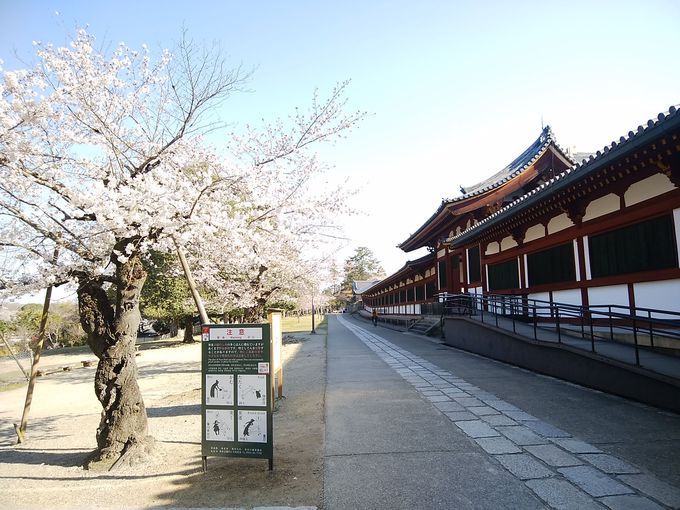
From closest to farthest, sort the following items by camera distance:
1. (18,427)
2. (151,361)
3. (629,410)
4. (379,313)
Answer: (629,410)
(18,427)
(151,361)
(379,313)

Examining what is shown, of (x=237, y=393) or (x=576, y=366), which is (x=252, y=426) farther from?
(x=576, y=366)

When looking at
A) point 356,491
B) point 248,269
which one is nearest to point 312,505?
point 356,491

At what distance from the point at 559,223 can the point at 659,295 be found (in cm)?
368

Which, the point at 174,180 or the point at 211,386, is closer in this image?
the point at 211,386

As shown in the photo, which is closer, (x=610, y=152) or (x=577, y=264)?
(x=610, y=152)

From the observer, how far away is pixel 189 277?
6375 millimetres

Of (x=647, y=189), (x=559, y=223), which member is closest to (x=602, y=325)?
(x=647, y=189)

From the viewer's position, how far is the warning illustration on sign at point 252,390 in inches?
188

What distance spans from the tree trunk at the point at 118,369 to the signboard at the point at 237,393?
138 cm

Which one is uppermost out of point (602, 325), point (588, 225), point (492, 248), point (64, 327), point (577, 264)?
point (492, 248)

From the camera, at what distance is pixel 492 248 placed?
50.9 ft

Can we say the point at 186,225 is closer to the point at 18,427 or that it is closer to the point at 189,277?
the point at 189,277

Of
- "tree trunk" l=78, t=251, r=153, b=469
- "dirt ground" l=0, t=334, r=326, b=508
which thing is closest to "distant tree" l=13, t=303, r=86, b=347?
"dirt ground" l=0, t=334, r=326, b=508

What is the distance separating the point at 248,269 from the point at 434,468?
850cm
